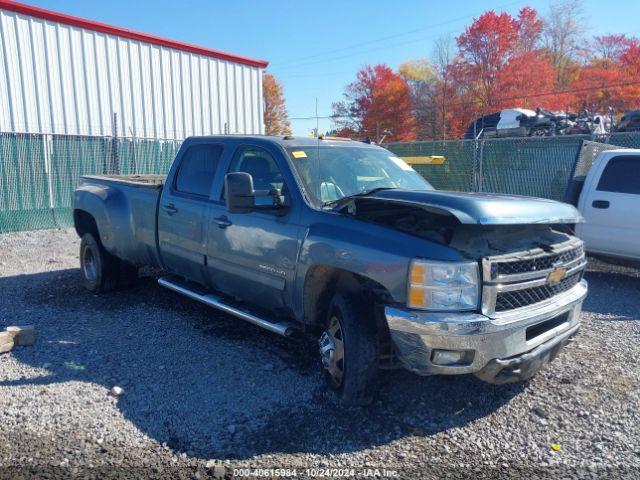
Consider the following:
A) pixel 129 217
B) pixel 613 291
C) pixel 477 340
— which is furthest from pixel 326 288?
pixel 613 291

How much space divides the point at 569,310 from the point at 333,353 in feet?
5.64

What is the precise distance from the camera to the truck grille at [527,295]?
130 inches

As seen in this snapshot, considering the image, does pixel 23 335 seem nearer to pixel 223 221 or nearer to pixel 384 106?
pixel 223 221

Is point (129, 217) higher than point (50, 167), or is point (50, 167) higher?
point (50, 167)

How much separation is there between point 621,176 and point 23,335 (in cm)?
748

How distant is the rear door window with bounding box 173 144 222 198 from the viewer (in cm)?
518

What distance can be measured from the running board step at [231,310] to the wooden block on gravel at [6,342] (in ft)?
4.89

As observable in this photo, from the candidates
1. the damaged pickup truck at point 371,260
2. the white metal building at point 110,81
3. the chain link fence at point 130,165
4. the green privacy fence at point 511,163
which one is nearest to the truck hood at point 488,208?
the damaged pickup truck at point 371,260

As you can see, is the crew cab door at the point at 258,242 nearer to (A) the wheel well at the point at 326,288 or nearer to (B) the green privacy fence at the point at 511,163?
(A) the wheel well at the point at 326,288

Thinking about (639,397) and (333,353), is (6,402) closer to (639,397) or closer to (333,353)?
(333,353)

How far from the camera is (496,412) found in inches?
145

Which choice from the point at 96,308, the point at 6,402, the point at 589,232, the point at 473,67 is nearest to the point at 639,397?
the point at 589,232

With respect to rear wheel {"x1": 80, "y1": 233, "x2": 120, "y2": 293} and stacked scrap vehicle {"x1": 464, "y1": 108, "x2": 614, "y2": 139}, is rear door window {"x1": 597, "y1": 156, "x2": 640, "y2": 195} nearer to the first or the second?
rear wheel {"x1": 80, "y1": 233, "x2": 120, "y2": 293}

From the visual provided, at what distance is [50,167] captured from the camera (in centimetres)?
1256
